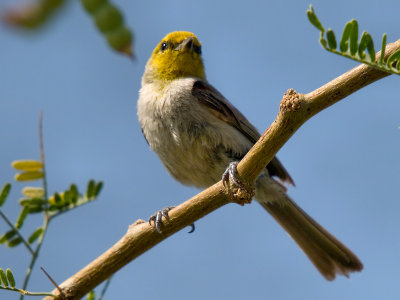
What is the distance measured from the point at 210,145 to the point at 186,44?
4.01ft

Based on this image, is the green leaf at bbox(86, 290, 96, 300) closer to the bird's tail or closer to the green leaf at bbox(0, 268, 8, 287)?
the green leaf at bbox(0, 268, 8, 287)

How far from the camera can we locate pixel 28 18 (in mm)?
938

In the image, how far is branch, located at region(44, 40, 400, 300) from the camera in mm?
1839

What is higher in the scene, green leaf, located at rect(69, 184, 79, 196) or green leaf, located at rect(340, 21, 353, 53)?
green leaf, located at rect(69, 184, 79, 196)

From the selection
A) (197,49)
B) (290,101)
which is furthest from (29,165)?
(197,49)

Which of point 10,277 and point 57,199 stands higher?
point 57,199

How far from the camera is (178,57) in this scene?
438cm

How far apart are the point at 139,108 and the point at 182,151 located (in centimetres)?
69

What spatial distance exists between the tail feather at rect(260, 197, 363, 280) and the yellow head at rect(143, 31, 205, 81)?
1.39m

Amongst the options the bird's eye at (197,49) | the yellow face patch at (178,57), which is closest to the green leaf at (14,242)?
the yellow face patch at (178,57)

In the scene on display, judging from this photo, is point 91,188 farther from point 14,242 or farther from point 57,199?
point 14,242

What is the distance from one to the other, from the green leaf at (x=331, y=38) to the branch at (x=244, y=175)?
0.52 ft

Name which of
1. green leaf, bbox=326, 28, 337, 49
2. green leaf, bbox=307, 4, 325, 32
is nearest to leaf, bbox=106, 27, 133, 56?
green leaf, bbox=307, 4, 325, 32

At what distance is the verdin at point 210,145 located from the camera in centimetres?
365
